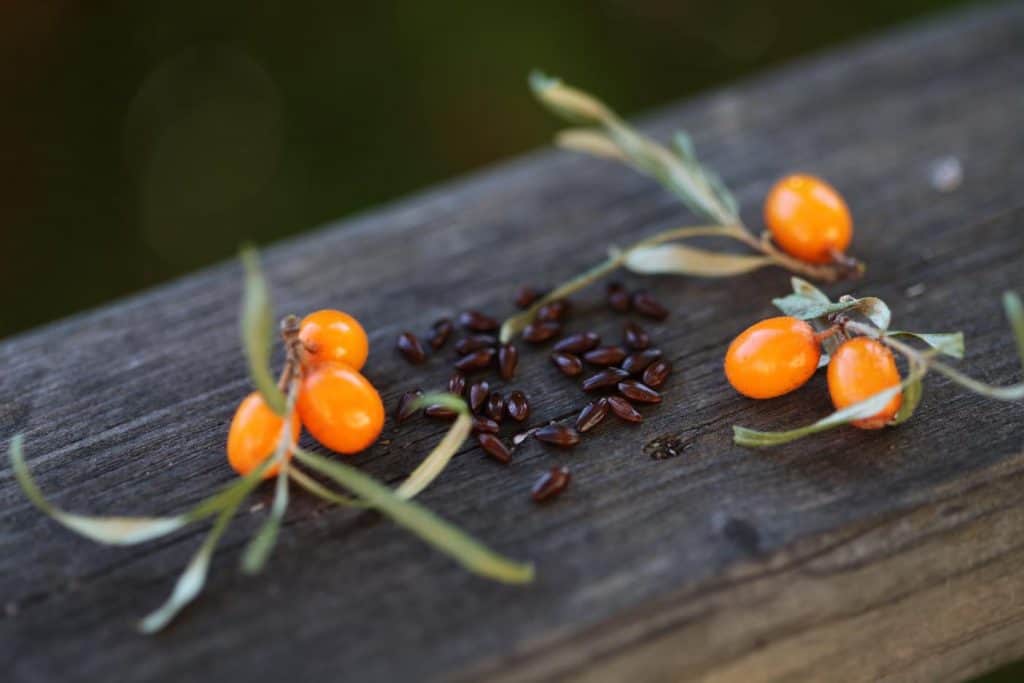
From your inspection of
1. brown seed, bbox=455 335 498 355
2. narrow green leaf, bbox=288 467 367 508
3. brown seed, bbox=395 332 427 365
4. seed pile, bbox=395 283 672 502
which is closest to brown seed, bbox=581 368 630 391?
seed pile, bbox=395 283 672 502

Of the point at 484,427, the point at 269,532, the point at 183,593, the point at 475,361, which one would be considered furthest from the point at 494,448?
the point at 183,593

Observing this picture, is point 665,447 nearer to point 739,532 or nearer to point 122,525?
point 739,532

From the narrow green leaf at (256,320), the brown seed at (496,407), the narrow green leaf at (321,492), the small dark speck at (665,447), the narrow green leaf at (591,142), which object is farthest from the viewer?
the narrow green leaf at (591,142)

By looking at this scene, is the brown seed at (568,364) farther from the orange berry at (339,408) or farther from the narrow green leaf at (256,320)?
the narrow green leaf at (256,320)

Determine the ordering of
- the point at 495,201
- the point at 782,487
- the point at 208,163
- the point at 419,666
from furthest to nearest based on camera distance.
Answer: the point at 208,163 → the point at 495,201 → the point at 782,487 → the point at 419,666

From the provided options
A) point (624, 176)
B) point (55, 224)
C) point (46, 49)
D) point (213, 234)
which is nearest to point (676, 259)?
point (624, 176)

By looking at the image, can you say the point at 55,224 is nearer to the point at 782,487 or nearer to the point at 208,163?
the point at 208,163

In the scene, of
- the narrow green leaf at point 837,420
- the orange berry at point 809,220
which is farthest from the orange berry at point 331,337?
the orange berry at point 809,220
